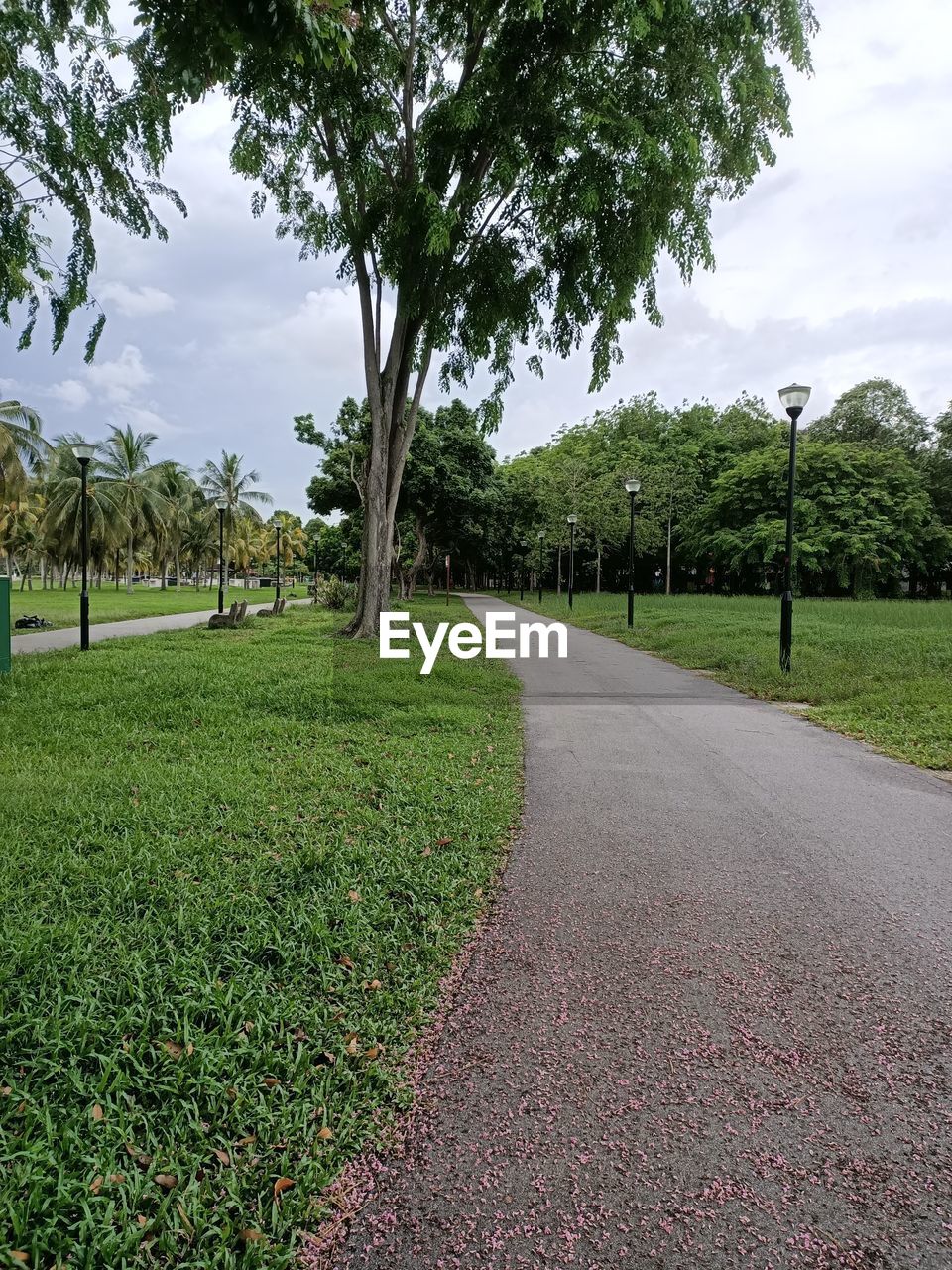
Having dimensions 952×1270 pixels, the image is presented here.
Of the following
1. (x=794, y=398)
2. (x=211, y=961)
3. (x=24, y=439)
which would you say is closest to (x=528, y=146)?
(x=794, y=398)

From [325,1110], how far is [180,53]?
14.2 feet

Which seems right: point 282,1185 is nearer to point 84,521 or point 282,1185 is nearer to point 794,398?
point 794,398

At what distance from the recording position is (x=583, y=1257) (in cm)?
150

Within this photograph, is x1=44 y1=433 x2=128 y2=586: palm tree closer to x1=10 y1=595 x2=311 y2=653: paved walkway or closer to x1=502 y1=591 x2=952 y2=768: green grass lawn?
x1=10 y1=595 x2=311 y2=653: paved walkway

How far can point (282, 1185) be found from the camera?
5.45 ft

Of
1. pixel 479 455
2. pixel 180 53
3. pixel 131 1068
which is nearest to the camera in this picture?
pixel 131 1068

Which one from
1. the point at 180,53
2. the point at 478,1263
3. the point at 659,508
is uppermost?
the point at 659,508

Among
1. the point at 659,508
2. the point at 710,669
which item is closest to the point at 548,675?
the point at 710,669

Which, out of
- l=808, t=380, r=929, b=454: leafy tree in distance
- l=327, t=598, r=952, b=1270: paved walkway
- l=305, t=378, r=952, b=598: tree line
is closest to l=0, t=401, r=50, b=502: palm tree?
l=305, t=378, r=952, b=598: tree line

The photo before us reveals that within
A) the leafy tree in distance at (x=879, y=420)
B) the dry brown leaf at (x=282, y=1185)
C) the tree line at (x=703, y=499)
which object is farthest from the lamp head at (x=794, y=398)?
the leafy tree in distance at (x=879, y=420)

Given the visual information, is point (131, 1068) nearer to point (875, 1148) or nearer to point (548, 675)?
point (875, 1148)

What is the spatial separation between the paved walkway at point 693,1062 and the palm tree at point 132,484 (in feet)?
149

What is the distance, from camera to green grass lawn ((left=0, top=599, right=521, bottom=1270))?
1.62 meters

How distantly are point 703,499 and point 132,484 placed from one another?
124ft
